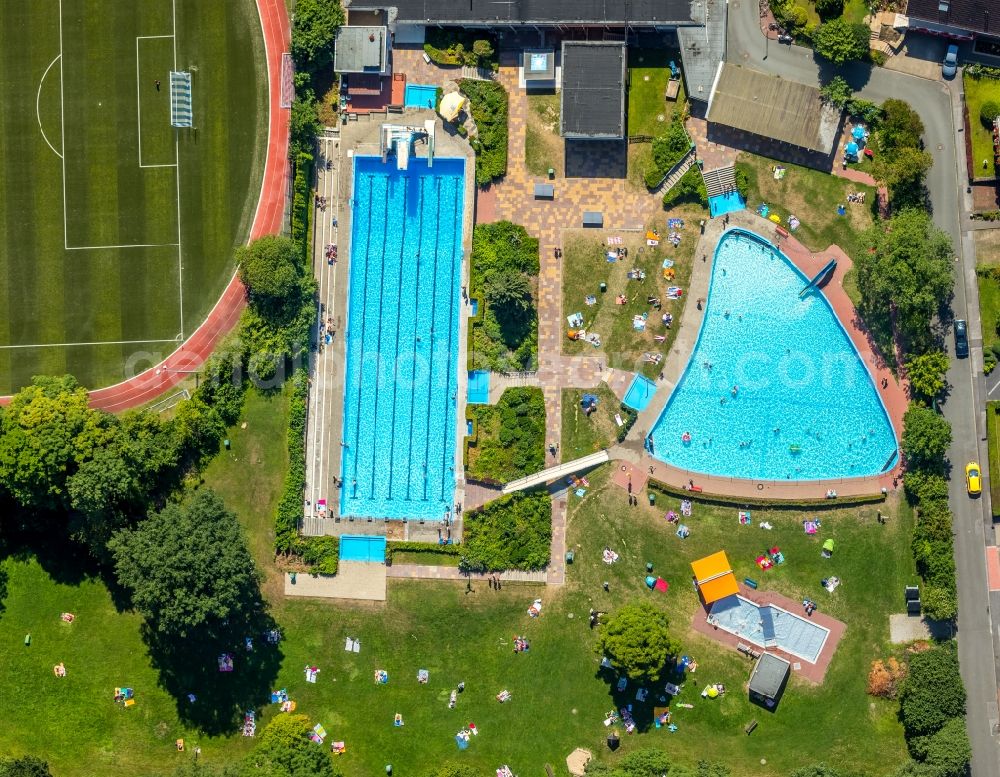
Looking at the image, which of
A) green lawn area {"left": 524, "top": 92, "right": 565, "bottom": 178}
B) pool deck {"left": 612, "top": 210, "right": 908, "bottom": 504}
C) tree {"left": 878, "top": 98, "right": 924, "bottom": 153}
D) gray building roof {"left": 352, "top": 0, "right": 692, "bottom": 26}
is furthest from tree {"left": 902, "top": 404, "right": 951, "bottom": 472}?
gray building roof {"left": 352, "top": 0, "right": 692, "bottom": 26}

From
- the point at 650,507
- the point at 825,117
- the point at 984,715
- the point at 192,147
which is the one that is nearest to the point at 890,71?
the point at 825,117

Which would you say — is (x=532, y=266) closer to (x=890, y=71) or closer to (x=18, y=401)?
(x=890, y=71)

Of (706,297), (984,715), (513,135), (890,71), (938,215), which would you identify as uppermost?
(890,71)

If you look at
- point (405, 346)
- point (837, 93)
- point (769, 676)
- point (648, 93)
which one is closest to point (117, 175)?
point (405, 346)

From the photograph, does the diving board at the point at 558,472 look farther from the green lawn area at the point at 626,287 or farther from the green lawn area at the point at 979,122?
the green lawn area at the point at 979,122

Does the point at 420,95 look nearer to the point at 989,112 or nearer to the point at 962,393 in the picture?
the point at 989,112

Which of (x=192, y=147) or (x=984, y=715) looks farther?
(x=192, y=147)

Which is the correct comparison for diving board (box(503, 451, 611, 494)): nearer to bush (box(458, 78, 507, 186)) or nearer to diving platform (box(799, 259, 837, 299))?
diving platform (box(799, 259, 837, 299))
